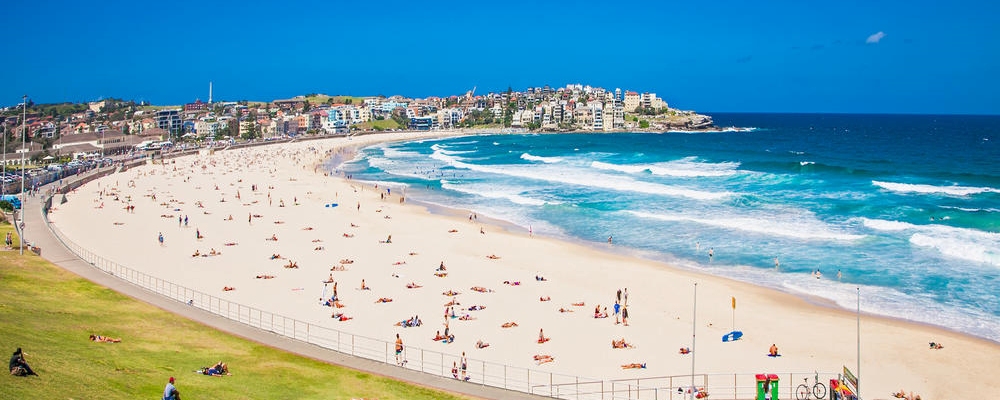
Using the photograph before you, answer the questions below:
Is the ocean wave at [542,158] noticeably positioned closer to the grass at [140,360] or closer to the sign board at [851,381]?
the grass at [140,360]

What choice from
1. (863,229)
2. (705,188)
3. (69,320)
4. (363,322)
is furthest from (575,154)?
(69,320)

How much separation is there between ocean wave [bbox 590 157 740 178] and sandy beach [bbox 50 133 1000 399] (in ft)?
93.8

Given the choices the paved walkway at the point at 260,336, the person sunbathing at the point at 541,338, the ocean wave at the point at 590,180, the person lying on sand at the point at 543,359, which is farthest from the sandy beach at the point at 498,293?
the ocean wave at the point at 590,180

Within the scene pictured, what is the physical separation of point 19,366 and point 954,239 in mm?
37289

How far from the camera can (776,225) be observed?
40.5m

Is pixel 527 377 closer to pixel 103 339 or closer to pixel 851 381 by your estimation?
pixel 851 381

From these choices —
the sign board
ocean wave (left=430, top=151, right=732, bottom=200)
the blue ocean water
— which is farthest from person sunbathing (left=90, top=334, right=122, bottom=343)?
ocean wave (left=430, top=151, right=732, bottom=200)

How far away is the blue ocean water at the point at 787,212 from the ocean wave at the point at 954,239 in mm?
89

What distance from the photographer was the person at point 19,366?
1395 cm

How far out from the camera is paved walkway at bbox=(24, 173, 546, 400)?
1612 cm

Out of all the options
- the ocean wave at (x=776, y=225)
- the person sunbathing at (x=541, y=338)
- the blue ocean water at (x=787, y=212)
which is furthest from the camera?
the ocean wave at (x=776, y=225)

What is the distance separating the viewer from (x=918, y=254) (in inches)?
1289

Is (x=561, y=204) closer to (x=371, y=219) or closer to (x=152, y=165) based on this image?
(x=371, y=219)

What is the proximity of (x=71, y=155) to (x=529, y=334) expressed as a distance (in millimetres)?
89382
